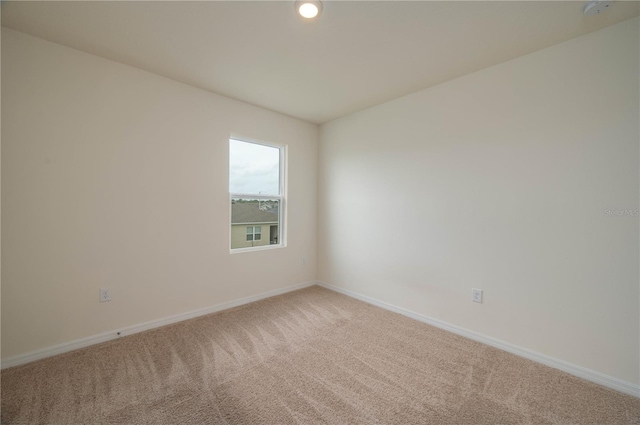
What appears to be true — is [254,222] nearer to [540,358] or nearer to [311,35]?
[311,35]

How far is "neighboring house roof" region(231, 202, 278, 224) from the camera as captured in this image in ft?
10.9

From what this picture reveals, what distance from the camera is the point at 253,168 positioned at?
3.47 m

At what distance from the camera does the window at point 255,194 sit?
3.30m

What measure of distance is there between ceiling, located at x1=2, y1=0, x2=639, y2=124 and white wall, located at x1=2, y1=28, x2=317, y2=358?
286 millimetres

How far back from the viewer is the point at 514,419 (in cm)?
159

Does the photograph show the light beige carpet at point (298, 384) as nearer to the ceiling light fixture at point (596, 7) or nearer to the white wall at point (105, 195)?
the white wall at point (105, 195)

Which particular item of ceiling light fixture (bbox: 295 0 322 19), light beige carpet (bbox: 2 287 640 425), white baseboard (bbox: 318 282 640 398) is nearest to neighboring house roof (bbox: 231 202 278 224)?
light beige carpet (bbox: 2 287 640 425)

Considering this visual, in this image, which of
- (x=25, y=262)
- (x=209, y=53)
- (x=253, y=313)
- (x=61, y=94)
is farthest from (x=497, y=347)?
(x=61, y=94)

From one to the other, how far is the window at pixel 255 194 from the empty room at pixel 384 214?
98mm

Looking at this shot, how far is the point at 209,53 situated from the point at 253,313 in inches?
101

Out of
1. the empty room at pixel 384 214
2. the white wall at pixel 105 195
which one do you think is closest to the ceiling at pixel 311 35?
the empty room at pixel 384 214

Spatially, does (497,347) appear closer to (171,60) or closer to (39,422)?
(39,422)

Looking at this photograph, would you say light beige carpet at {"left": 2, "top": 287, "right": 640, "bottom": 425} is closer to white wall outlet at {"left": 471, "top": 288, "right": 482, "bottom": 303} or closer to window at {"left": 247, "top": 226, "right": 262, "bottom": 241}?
white wall outlet at {"left": 471, "top": 288, "right": 482, "bottom": 303}

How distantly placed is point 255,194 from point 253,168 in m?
0.34
